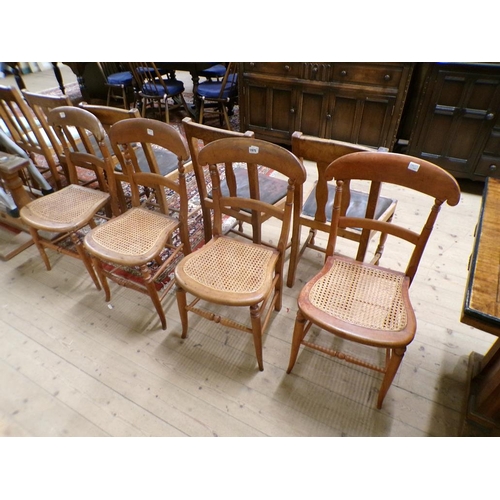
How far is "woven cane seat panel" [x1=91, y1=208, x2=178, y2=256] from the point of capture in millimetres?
1528

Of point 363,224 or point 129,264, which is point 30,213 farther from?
point 363,224

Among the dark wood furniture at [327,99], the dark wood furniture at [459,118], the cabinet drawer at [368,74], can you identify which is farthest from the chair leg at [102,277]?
the dark wood furniture at [459,118]

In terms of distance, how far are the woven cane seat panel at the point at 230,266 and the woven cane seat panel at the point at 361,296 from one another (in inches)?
9.9

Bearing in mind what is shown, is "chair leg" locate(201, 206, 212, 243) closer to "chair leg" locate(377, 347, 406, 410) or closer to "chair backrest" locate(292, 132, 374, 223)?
"chair backrest" locate(292, 132, 374, 223)

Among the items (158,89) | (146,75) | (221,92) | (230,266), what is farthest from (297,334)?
(146,75)

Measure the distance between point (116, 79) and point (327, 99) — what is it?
269 centimetres

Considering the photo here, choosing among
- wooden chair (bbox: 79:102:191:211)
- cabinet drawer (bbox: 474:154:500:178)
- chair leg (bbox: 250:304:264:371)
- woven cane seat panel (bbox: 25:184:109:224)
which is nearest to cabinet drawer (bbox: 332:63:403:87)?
cabinet drawer (bbox: 474:154:500:178)

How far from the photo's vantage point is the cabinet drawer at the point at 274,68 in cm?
274

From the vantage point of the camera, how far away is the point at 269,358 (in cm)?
157

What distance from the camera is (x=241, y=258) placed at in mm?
1459

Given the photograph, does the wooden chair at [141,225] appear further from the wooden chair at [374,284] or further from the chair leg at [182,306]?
the wooden chair at [374,284]
